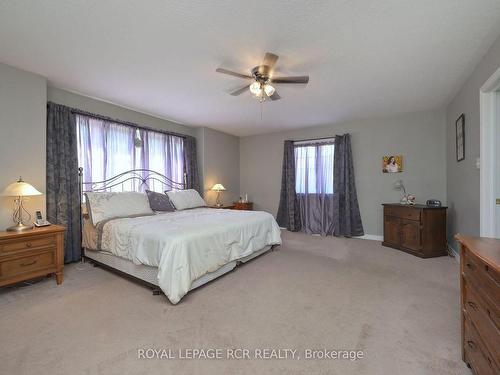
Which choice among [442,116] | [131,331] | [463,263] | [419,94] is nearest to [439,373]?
[463,263]

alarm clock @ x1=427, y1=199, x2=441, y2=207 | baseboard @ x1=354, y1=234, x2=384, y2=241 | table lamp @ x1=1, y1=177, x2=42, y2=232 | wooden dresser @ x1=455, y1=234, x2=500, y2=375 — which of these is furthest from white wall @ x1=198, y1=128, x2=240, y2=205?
wooden dresser @ x1=455, y1=234, x2=500, y2=375

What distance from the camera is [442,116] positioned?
13.4 ft

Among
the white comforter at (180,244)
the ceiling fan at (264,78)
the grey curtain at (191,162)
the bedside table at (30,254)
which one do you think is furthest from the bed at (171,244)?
the ceiling fan at (264,78)

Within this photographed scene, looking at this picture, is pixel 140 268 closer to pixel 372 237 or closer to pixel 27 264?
pixel 27 264

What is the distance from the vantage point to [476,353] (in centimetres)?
125

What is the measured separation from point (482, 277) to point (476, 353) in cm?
47

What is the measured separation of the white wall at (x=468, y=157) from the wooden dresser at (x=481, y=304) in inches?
67.8

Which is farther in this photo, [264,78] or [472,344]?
[264,78]

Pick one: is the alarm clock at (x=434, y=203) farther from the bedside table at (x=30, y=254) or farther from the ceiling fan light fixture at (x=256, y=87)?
the bedside table at (x=30, y=254)

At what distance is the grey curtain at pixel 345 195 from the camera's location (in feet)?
15.8

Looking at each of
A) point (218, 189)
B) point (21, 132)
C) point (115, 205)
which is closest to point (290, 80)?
point (115, 205)

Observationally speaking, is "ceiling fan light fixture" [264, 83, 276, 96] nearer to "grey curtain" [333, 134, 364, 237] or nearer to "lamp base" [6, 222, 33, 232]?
"grey curtain" [333, 134, 364, 237]

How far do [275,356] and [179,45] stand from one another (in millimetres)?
2667

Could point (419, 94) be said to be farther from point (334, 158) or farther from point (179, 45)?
point (179, 45)
